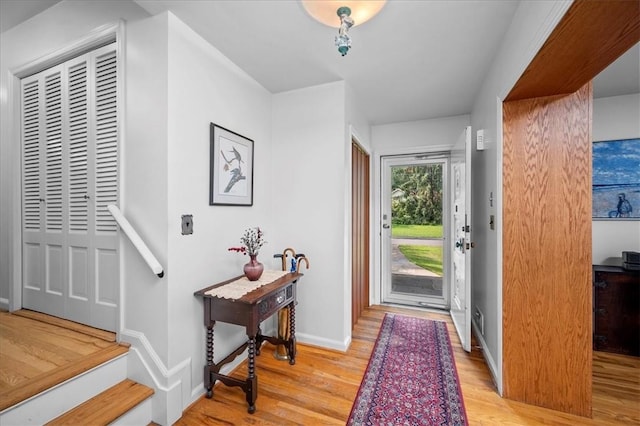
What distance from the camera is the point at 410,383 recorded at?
1.91m

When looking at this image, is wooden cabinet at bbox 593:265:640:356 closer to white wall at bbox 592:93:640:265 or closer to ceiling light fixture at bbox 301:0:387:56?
white wall at bbox 592:93:640:265

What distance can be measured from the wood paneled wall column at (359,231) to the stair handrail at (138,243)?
70.6 inches

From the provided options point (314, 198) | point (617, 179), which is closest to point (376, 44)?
point (314, 198)

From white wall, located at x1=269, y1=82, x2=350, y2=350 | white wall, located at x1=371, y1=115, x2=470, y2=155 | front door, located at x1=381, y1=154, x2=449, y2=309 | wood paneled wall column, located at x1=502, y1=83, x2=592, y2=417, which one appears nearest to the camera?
wood paneled wall column, located at x1=502, y1=83, x2=592, y2=417

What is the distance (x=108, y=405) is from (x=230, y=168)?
1606 mm

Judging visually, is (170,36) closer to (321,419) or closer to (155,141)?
(155,141)

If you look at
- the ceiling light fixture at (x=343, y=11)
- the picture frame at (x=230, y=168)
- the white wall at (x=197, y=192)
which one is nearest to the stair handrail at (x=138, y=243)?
the white wall at (x=197, y=192)

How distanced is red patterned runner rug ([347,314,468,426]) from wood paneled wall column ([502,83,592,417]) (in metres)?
0.42

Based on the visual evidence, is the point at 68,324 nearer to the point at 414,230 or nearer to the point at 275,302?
the point at 275,302

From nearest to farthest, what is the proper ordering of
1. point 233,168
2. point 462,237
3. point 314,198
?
point 233,168 < point 314,198 < point 462,237

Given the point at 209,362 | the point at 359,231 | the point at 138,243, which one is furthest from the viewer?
the point at 359,231

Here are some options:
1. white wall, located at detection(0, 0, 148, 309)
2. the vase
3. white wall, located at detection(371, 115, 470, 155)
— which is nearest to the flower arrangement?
the vase

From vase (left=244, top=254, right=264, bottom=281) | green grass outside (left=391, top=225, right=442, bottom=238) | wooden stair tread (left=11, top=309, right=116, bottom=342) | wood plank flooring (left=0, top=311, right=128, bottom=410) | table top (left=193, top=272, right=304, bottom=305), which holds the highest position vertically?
green grass outside (left=391, top=225, right=442, bottom=238)

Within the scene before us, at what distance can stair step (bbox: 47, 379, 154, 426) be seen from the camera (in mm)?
1312
